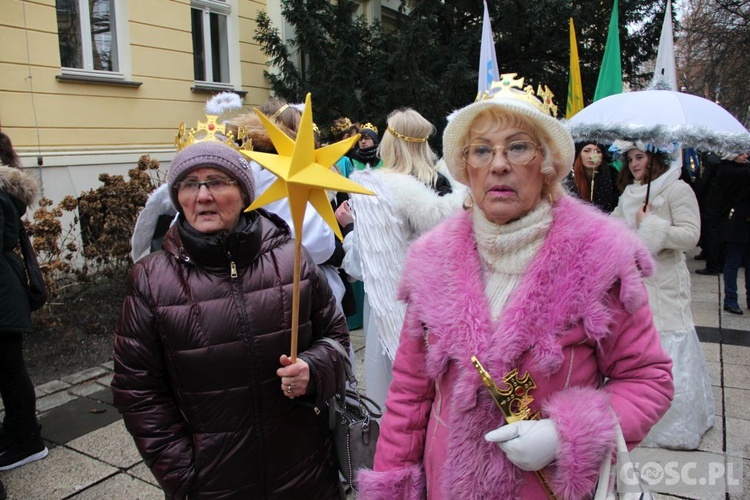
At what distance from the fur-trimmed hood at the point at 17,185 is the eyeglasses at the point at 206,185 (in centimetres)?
214

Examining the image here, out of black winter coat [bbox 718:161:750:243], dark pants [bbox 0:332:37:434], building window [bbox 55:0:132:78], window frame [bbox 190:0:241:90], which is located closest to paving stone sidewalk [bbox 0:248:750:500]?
dark pants [bbox 0:332:37:434]

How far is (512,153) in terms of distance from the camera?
1.61 m

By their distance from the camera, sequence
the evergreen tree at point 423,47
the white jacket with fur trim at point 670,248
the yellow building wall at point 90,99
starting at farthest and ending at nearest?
the evergreen tree at point 423,47
the yellow building wall at point 90,99
the white jacket with fur trim at point 670,248

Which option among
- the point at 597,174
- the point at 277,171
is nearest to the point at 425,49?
the point at 597,174

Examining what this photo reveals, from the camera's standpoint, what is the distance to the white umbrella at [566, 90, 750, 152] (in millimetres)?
3320

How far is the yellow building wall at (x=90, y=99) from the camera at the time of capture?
6465mm

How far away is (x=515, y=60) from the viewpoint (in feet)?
34.2

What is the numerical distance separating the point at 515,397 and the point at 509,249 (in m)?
0.42

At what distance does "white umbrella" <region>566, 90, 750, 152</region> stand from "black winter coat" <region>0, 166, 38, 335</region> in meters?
3.68

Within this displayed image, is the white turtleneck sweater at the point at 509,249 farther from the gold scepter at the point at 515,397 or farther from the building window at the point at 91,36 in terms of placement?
the building window at the point at 91,36

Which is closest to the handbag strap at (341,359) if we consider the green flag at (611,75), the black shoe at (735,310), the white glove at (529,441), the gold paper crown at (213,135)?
the white glove at (529,441)

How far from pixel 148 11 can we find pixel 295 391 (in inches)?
309

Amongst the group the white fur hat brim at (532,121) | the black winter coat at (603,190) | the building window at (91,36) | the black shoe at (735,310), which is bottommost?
the black shoe at (735,310)

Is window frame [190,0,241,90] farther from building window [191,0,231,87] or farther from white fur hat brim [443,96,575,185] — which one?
white fur hat brim [443,96,575,185]
